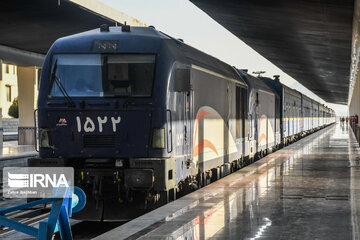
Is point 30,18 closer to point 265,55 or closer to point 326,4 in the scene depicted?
point 326,4

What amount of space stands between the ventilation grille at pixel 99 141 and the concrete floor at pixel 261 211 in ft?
4.86

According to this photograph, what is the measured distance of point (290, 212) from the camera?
31.7 feet

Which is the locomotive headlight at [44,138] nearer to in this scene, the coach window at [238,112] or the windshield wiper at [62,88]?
the windshield wiper at [62,88]

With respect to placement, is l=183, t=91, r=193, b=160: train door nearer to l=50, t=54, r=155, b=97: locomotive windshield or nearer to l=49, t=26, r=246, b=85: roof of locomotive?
l=49, t=26, r=246, b=85: roof of locomotive

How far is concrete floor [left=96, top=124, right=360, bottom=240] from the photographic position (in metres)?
7.91

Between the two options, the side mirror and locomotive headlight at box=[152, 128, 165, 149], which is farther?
the side mirror

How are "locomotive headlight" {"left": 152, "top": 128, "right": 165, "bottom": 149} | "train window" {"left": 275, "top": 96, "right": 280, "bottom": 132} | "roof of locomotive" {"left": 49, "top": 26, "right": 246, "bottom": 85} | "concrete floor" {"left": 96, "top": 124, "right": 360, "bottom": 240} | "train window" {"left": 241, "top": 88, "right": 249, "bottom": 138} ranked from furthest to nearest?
"train window" {"left": 275, "top": 96, "right": 280, "bottom": 132} → "train window" {"left": 241, "top": 88, "right": 249, "bottom": 138} → "roof of locomotive" {"left": 49, "top": 26, "right": 246, "bottom": 85} → "locomotive headlight" {"left": 152, "top": 128, "right": 165, "bottom": 149} → "concrete floor" {"left": 96, "top": 124, "right": 360, "bottom": 240}

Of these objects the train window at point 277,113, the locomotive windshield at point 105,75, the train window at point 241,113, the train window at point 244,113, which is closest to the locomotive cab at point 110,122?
the locomotive windshield at point 105,75

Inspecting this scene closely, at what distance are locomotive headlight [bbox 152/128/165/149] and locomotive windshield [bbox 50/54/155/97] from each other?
648 mm

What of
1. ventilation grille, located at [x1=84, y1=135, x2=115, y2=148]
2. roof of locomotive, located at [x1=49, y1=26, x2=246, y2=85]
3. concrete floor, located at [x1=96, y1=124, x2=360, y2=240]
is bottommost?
concrete floor, located at [x1=96, y1=124, x2=360, y2=240]

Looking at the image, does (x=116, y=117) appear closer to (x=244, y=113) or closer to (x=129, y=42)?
(x=129, y=42)

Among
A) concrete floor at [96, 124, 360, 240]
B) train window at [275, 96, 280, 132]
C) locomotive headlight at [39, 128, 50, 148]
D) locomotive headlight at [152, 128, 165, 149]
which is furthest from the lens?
train window at [275, 96, 280, 132]

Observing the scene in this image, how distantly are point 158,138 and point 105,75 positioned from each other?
1471 millimetres

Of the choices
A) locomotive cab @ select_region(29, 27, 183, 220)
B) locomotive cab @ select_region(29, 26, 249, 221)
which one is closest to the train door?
locomotive cab @ select_region(29, 26, 249, 221)
